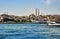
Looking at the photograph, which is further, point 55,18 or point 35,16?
point 35,16

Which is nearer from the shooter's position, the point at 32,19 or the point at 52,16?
the point at 52,16

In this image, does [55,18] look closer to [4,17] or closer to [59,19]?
[59,19]

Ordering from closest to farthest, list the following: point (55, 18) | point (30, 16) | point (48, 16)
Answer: point (55, 18) < point (48, 16) < point (30, 16)

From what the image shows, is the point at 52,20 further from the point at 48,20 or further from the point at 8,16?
the point at 8,16

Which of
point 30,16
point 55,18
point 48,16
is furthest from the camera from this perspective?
point 30,16

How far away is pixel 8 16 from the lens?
151 feet

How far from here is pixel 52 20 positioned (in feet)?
153

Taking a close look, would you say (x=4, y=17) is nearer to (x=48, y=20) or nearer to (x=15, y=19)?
(x=15, y=19)

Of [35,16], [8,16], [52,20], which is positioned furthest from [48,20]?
[8,16]

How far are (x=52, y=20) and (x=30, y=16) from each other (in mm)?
7249

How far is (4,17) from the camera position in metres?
46.3

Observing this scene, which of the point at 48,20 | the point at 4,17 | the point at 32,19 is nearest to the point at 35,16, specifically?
the point at 32,19

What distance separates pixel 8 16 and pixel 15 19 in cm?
270

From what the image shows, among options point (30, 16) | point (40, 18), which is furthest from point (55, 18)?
point (30, 16)
